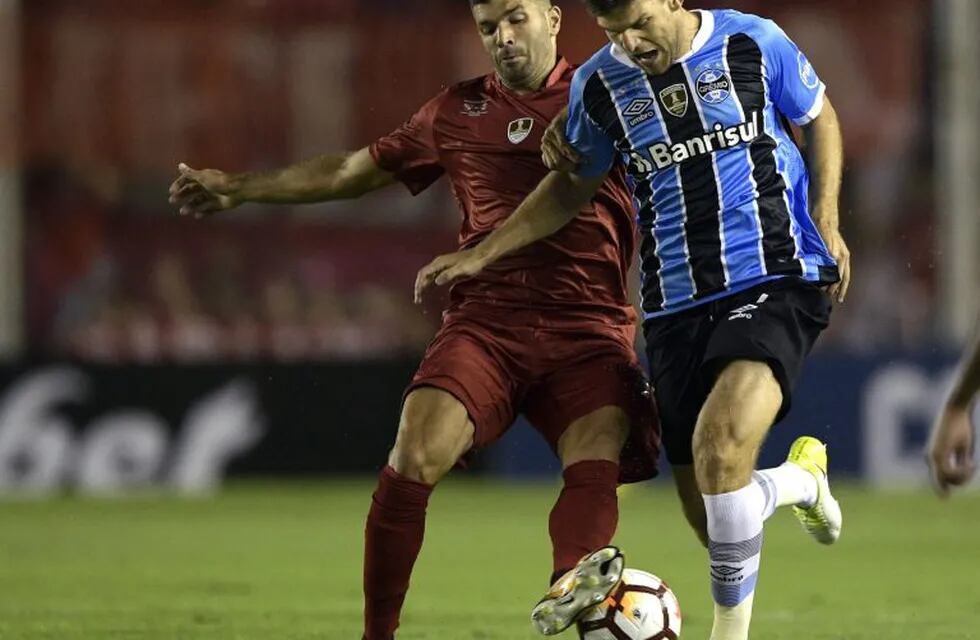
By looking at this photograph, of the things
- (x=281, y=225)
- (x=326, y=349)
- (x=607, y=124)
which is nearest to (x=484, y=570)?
(x=607, y=124)

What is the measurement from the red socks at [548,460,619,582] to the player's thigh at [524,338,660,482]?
0.06m

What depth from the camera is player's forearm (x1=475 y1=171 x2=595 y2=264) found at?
266 inches

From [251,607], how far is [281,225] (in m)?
9.63

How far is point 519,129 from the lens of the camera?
704cm

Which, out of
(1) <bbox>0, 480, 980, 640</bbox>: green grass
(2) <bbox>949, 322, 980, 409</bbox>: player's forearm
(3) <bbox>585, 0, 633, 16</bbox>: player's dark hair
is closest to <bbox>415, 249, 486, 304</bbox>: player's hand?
(3) <bbox>585, 0, 633, 16</bbox>: player's dark hair

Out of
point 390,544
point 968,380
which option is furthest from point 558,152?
point 968,380

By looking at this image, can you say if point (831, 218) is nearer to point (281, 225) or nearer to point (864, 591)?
point (864, 591)

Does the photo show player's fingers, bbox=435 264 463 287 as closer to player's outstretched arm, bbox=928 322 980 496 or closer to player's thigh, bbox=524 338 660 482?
player's thigh, bbox=524 338 660 482

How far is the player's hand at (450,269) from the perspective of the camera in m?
6.68

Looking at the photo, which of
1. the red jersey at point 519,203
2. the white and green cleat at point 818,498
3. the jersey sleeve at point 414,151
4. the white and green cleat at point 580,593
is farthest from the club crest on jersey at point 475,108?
the white and green cleat at point 580,593

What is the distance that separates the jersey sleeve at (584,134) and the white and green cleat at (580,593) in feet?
4.46

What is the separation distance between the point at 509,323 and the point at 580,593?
1.19 metres

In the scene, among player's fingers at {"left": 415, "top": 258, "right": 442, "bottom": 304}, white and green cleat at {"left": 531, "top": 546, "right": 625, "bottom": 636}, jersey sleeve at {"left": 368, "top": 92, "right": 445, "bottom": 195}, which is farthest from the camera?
jersey sleeve at {"left": 368, "top": 92, "right": 445, "bottom": 195}

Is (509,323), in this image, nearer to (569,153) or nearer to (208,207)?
(569,153)
